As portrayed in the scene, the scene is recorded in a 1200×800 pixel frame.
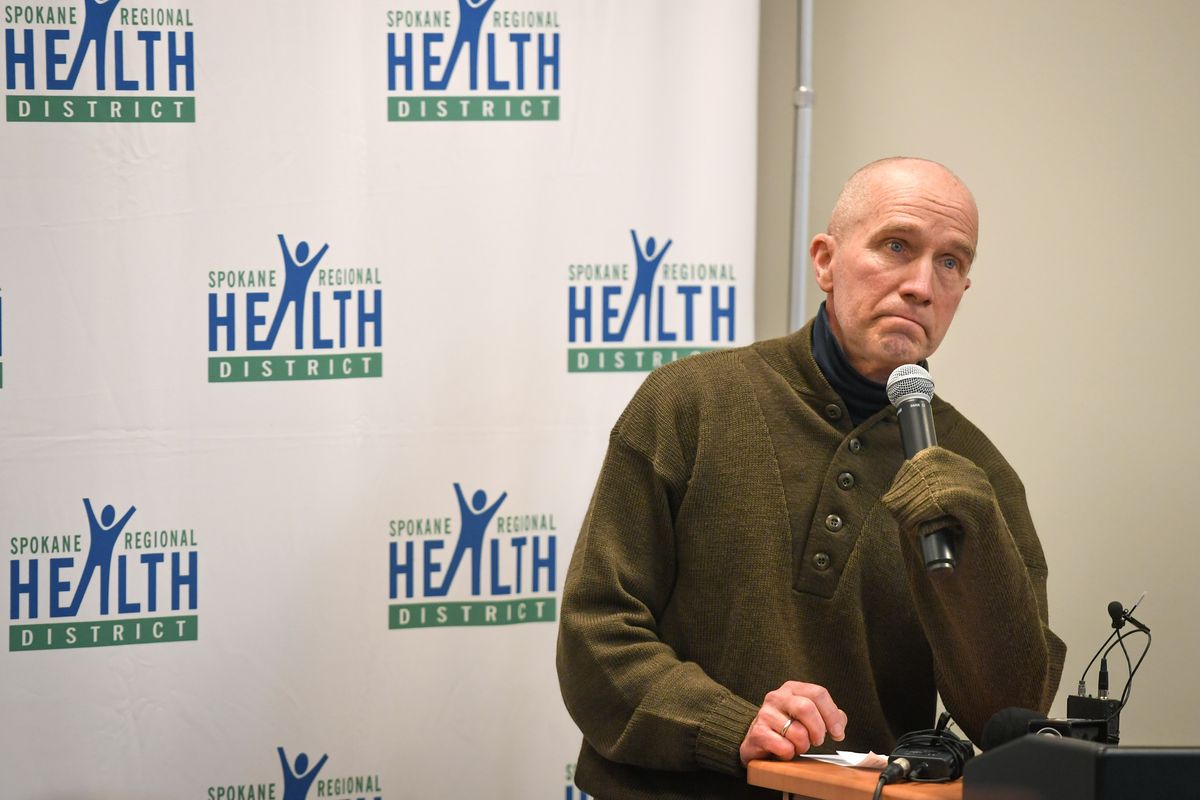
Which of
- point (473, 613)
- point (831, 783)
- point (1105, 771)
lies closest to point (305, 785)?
point (473, 613)

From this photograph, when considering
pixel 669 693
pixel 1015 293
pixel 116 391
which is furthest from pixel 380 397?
pixel 1015 293

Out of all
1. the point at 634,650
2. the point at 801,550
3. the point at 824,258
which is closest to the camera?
the point at 634,650

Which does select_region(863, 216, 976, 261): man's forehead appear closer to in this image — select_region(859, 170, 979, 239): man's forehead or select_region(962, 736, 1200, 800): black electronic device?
select_region(859, 170, 979, 239): man's forehead

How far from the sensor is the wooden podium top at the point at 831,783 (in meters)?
1.36

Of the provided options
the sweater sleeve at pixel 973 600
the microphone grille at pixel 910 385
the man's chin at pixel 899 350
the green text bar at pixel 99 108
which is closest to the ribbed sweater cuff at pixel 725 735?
the sweater sleeve at pixel 973 600

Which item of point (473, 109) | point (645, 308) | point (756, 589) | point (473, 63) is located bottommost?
point (756, 589)

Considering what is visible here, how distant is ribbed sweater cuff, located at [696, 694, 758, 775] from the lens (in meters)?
1.62

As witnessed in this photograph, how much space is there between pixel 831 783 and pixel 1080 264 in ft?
5.81

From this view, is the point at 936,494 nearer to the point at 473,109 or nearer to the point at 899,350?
the point at 899,350

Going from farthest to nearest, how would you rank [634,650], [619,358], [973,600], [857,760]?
[619,358], [634,650], [973,600], [857,760]

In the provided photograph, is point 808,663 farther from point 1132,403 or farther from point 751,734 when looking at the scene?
point 1132,403

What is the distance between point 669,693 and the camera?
172cm

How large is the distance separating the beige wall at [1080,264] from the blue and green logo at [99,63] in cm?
155

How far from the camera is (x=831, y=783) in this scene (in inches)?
54.9
